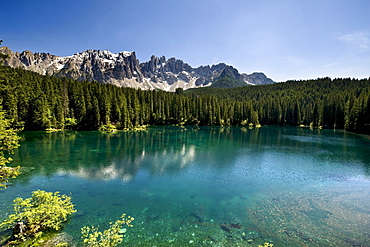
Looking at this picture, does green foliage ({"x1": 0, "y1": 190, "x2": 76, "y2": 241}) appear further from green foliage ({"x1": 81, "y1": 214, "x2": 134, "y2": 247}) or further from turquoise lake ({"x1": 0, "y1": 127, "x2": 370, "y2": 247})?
green foliage ({"x1": 81, "y1": 214, "x2": 134, "y2": 247})

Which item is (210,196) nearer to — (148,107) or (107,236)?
(107,236)

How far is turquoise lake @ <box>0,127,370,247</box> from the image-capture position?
13683 millimetres

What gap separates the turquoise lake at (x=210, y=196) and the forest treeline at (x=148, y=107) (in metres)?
31.3

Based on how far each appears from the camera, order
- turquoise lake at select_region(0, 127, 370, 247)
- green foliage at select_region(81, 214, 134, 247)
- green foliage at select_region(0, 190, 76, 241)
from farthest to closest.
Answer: turquoise lake at select_region(0, 127, 370, 247) < green foliage at select_region(0, 190, 76, 241) < green foliage at select_region(81, 214, 134, 247)

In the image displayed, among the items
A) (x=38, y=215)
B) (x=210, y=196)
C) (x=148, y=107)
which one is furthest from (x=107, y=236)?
(x=148, y=107)

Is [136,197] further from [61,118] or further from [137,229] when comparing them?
[61,118]

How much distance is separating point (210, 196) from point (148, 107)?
100179 millimetres

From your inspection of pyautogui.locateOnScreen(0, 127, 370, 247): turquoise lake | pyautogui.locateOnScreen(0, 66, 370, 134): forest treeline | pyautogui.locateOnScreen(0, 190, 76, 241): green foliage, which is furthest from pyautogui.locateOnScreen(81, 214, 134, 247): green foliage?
pyautogui.locateOnScreen(0, 66, 370, 134): forest treeline

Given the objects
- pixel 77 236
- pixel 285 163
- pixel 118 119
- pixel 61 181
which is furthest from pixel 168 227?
pixel 118 119

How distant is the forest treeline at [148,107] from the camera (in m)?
75.9

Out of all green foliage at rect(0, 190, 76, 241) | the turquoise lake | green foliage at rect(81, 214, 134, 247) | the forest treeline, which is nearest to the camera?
green foliage at rect(81, 214, 134, 247)

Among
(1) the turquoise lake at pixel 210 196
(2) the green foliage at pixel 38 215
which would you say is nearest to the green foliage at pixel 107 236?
(1) the turquoise lake at pixel 210 196

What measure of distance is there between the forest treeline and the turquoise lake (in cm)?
3130

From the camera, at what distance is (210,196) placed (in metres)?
20.3
